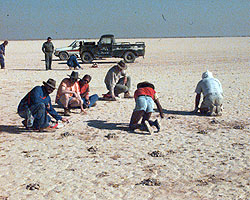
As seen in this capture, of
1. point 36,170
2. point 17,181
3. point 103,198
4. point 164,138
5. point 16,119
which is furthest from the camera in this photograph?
point 16,119

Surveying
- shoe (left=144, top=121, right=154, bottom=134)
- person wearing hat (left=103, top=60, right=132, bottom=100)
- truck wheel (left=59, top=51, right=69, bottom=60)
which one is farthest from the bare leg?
truck wheel (left=59, top=51, right=69, bottom=60)

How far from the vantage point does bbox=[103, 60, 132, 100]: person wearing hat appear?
10.6 meters

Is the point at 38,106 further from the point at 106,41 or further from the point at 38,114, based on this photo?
the point at 106,41

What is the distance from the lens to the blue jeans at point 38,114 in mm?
7070

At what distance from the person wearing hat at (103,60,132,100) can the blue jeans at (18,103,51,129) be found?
3518 mm

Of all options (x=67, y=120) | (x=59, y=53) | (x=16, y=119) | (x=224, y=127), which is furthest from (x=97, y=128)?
(x=59, y=53)

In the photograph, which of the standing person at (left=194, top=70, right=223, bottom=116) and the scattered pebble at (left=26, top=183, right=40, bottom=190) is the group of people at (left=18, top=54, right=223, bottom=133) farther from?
the scattered pebble at (left=26, top=183, right=40, bottom=190)

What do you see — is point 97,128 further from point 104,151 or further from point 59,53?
point 59,53

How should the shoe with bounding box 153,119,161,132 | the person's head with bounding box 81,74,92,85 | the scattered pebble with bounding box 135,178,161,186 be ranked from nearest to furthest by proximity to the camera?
the scattered pebble with bounding box 135,178,161,186
the shoe with bounding box 153,119,161,132
the person's head with bounding box 81,74,92,85

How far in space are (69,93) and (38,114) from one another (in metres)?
1.72

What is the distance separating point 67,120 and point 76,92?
1170 millimetres

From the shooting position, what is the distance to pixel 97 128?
7859mm

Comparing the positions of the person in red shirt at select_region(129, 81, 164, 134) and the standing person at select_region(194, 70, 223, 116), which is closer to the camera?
the person in red shirt at select_region(129, 81, 164, 134)

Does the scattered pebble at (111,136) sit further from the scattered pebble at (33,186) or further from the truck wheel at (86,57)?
the truck wheel at (86,57)
